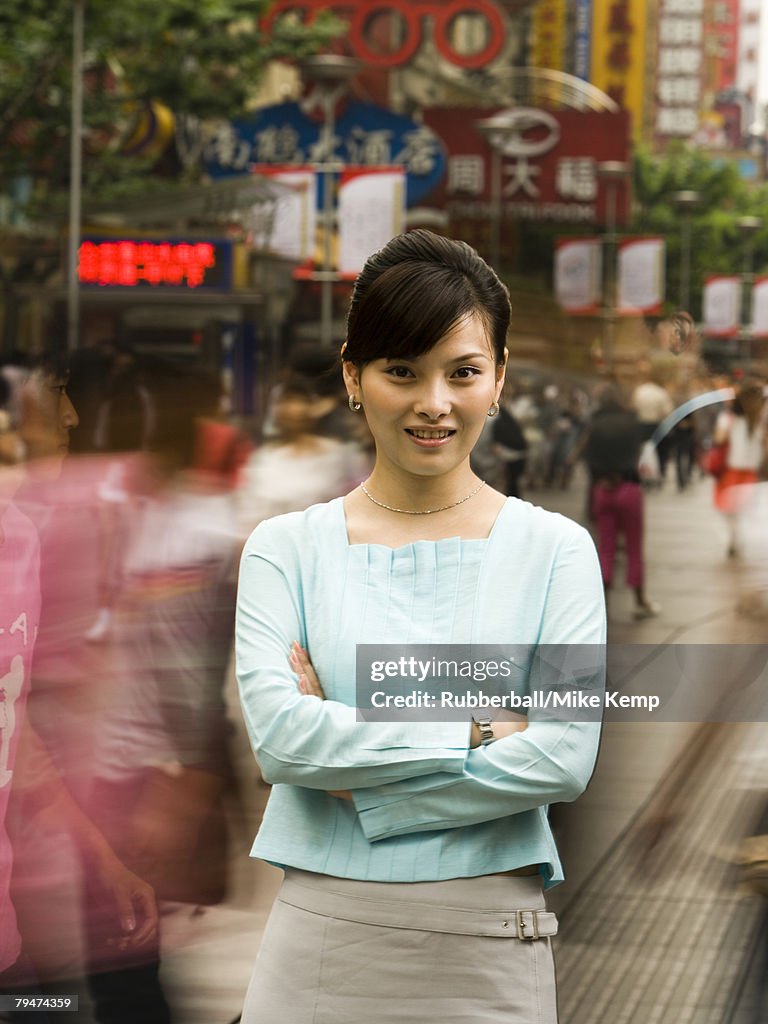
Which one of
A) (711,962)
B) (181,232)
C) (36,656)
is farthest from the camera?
(181,232)

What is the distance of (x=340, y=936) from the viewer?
1.45m

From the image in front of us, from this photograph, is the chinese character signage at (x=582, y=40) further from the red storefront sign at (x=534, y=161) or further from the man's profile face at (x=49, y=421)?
the man's profile face at (x=49, y=421)

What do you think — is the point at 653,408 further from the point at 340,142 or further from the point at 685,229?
the point at 340,142

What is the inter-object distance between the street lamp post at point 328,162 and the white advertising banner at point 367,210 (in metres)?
0.11

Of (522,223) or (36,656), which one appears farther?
(522,223)

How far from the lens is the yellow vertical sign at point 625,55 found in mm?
13172

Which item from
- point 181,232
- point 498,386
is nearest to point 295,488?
point 498,386

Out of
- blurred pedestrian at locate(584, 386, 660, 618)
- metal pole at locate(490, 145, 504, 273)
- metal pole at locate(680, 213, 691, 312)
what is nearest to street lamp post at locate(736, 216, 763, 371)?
metal pole at locate(680, 213, 691, 312)

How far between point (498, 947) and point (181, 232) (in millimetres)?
11757

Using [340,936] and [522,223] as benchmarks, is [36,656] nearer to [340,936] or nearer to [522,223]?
[340,936]

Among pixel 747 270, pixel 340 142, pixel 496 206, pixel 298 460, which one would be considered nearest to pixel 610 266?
pixel 496 206

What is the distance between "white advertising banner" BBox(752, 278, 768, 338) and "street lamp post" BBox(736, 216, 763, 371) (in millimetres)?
30

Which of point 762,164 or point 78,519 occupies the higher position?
point 762,164

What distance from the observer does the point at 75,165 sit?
12961 mm
